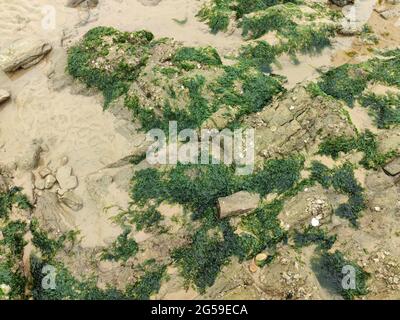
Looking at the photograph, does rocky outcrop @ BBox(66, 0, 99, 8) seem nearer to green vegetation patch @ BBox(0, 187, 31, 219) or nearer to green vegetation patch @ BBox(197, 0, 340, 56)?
green vegetation patch @ BBox(197, 0, 340, 56)

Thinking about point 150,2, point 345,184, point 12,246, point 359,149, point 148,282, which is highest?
point 150,2

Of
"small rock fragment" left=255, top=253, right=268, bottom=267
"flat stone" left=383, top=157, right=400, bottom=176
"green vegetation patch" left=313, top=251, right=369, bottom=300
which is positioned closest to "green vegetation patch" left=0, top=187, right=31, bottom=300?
"small rock fragment" left=255, top=253, right=268, bottom=267

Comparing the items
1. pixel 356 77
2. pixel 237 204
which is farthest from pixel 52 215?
pixel 356 77

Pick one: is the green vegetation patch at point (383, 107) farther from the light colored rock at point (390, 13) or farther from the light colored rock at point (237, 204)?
the light colored rock at point (390, 13)

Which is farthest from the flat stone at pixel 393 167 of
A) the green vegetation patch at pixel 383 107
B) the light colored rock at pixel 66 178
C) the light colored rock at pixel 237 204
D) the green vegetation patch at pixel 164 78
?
the light colored rock at pixel 66 178

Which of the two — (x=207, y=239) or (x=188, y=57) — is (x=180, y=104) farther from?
(x=207, y=239)

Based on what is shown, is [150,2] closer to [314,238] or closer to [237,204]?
[237,204]
